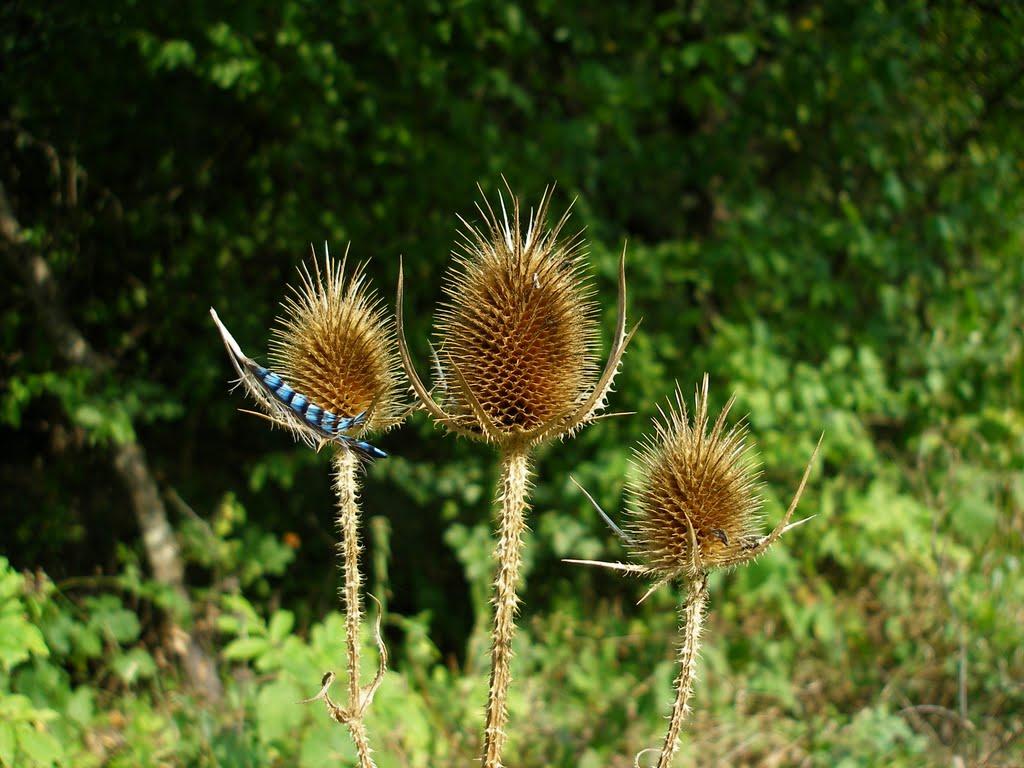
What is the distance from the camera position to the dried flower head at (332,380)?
1812 millimetres

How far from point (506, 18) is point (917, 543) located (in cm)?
295

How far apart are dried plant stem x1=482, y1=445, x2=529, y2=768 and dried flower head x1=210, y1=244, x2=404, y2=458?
29 cm

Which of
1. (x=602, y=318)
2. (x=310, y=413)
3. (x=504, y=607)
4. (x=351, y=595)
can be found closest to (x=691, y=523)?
(x=504, y=607)

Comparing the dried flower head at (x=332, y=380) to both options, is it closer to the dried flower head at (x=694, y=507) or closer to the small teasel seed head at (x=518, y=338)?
the small teasel seed head at (x=518, y=338)

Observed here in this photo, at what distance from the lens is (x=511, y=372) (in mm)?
1722

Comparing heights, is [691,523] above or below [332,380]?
below

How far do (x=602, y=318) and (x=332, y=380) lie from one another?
9.31 feet

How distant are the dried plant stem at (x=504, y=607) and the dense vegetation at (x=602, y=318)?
1.99 m

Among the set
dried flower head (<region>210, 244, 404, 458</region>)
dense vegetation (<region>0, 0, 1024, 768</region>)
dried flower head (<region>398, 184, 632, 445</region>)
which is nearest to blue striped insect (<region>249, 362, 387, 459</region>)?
dried flower head (<region>210, 244, 404, 458</region>)

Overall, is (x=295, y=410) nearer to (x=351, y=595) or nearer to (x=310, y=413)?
(x=310, y=413)

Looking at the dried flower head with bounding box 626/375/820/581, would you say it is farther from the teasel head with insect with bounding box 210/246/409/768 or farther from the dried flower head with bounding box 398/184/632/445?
the teasel head with insect with bounding box 210/246/409/768

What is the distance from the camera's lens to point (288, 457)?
4551 mm

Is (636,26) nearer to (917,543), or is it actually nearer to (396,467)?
(396,467)

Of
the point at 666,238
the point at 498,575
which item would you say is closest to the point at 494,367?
the point at 498,575
